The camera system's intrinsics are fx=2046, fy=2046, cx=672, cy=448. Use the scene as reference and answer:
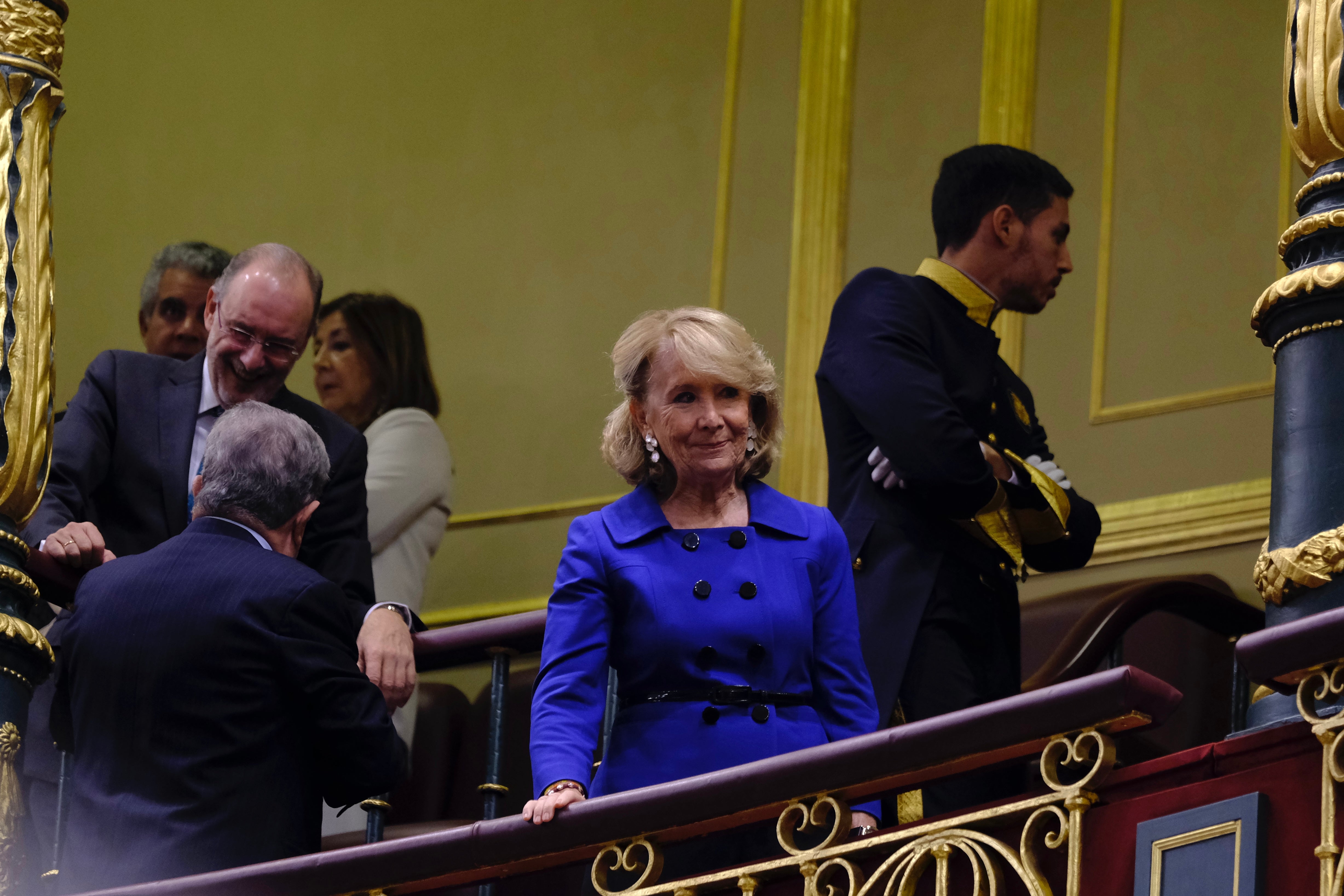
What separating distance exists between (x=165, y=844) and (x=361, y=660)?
0.64 meters

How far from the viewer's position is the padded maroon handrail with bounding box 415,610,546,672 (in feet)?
13.4

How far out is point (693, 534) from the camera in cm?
331

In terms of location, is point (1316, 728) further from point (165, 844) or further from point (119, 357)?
point (119, 357)

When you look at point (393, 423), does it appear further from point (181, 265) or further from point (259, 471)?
point (259, 471)

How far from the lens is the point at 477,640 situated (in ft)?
13.4

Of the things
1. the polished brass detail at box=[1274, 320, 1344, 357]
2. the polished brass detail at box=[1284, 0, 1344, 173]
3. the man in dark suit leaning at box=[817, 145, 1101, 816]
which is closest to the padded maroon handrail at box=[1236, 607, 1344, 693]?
the polished brass detail at box=[1274, 320, 1344, 357]

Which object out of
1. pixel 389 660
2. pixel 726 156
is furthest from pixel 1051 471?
pixel 726 156

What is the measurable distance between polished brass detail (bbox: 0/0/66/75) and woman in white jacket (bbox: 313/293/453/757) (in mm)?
1516

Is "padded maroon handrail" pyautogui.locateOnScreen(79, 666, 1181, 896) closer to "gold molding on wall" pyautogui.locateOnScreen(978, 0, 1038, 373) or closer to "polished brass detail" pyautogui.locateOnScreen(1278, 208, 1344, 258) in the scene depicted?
"polished brass detail" pyautogui.locateOnScreen(1278, 208, 1344, 258)

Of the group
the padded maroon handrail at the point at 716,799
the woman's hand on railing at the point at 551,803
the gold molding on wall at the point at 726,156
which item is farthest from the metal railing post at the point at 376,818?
the gold molding on wall at the point at 726,156

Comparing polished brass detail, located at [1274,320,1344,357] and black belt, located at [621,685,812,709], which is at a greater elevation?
polished brass detail, located at [1274,320,1344,357]

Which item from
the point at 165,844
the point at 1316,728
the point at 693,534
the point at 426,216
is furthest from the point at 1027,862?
the point at 426,216

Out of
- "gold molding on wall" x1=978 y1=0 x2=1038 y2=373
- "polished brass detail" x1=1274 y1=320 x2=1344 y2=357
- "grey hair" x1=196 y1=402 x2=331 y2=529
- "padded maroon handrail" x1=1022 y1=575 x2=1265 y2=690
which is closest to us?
"polished brass detail" x1=1274 y1=320 x2=1344 y2=357

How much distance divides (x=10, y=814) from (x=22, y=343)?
2.82 feet
